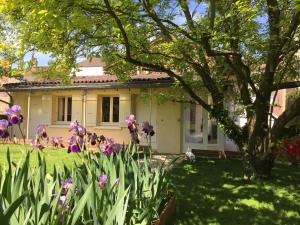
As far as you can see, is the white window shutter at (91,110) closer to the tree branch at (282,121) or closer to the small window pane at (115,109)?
the small window pane at (115,109)

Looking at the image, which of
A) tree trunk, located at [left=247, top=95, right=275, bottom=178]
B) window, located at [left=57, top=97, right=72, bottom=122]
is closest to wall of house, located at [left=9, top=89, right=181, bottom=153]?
window, located at [left=57, top=97, right=72, bottom=122]

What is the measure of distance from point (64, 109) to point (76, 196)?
1822cm

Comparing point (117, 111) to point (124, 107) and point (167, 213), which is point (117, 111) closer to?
point (124, 107)

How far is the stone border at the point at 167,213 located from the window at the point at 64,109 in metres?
15.6

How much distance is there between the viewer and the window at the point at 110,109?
1953 cm

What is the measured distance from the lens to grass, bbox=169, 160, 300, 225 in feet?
21.1

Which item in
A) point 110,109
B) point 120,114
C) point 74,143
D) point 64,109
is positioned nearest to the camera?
point 74,143

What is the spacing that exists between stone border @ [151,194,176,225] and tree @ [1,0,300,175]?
311 centimetres

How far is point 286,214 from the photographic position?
22.3 ft

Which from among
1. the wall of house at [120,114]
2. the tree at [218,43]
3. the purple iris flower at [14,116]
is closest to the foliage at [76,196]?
the purple iris flower at [14,116]

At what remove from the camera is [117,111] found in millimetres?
19469

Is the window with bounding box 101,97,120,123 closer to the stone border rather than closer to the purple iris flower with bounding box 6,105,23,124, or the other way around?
the stone border

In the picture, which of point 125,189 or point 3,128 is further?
point 125,189

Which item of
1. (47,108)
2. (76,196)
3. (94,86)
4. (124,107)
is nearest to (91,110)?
(94,86)
